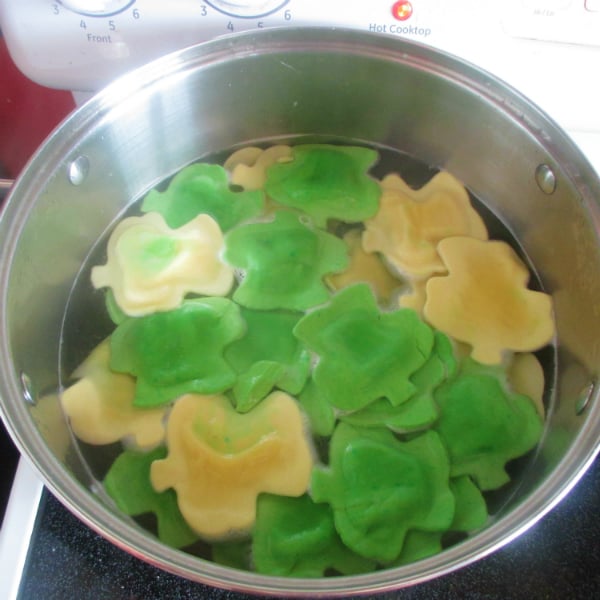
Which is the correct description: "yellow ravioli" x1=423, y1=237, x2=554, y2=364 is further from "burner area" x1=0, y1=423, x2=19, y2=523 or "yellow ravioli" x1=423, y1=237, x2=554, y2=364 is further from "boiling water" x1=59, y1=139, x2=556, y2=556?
"burner area" x1=0, y1=423, x2=19, y2=523

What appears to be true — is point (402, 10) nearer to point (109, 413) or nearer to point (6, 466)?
point (109, 413)

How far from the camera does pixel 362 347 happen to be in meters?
0.65

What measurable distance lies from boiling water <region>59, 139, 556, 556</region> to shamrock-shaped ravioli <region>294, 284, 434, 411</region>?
58 mm

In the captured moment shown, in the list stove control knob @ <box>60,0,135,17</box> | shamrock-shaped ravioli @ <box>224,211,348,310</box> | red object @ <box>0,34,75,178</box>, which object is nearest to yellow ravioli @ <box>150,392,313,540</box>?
shamrock-shaped ravioli @ <box>224,211,348,310</box>

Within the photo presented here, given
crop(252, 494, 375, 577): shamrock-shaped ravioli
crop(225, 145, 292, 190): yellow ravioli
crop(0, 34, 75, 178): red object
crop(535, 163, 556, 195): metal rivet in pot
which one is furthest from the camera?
crop(0, 34, 75, 178): red object

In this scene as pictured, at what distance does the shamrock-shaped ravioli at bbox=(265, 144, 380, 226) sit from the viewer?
0.74 m

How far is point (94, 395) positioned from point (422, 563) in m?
0.34

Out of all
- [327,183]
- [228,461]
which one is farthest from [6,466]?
[327,183]

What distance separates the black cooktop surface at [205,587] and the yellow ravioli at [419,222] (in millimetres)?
278

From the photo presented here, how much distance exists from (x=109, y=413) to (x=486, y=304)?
14.7 inches

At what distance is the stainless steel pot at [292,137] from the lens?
0.57m

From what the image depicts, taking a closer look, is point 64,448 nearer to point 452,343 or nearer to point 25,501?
A: point 25,501

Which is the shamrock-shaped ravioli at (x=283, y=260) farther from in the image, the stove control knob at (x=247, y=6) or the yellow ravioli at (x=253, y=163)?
the stove control knob at (x=247, y=6)

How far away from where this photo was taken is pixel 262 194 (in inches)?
29.5
